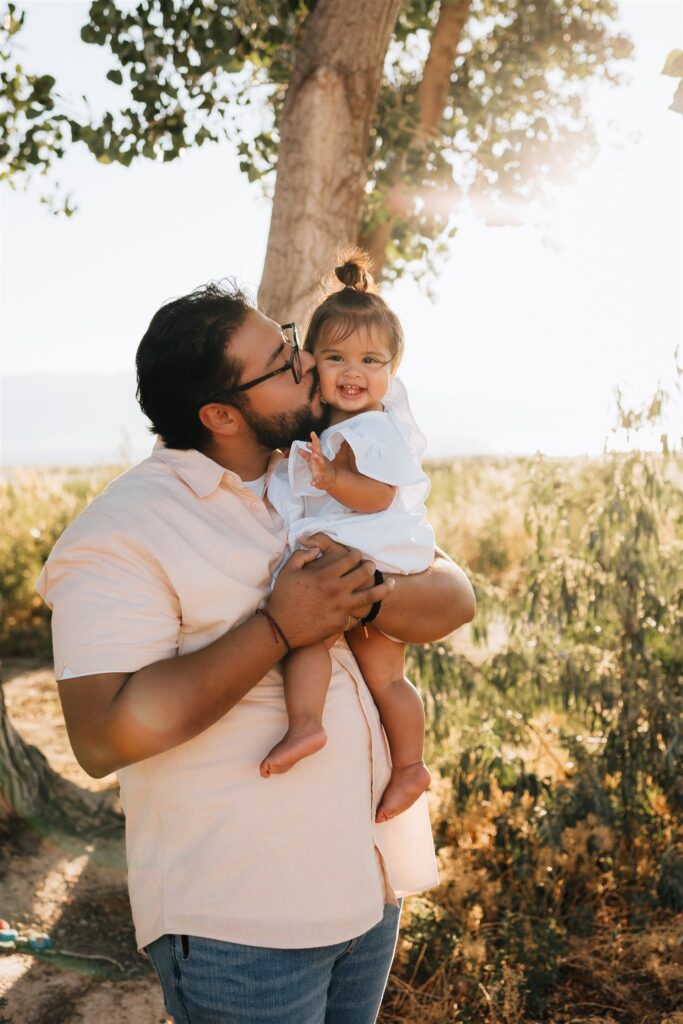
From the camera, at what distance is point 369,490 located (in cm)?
243

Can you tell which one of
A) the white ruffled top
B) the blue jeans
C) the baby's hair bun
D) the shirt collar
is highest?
the baby's hair bun

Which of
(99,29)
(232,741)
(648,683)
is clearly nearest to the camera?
(232,741)

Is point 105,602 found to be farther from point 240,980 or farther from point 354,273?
point 354,273

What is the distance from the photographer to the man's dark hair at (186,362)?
2.18 metres

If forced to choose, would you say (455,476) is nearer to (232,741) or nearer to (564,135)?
(564,135)

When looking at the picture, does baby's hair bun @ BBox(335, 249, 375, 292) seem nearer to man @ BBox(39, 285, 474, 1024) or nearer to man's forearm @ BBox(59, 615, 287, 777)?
man @ BBox(39, 285, 474, 1024)

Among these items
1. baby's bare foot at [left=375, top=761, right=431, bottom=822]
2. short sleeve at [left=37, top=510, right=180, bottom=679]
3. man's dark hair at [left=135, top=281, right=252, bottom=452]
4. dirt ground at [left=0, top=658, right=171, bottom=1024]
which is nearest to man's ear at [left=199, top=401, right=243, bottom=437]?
man's dark hair at [left=135, top=281, right=252, bottom=452]

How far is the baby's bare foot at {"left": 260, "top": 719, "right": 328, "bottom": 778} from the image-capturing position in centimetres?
182

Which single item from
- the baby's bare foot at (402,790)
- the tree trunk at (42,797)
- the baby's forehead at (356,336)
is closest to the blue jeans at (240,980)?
the baby's bare foot at (402,790)

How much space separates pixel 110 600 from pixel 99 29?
3808 millimetres

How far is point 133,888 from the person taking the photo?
6.20 ft

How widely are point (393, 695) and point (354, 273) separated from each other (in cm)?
142

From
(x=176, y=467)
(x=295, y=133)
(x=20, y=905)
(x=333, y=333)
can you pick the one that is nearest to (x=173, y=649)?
(x=176, y=467)

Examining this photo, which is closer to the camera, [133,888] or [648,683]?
[133,888]
